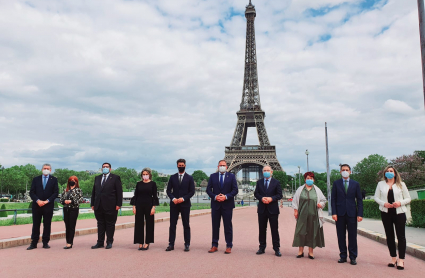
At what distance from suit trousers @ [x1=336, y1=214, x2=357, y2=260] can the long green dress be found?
0.40 metres

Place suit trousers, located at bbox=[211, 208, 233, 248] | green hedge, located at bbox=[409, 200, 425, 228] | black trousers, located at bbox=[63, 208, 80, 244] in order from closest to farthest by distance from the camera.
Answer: suit trousers, located at bbox=[211, 208, 233, 248] → black trousers, located at bbox=[63, 208, 80, 244] → green hedge, located at bbox=[409, 200, 425, 228]

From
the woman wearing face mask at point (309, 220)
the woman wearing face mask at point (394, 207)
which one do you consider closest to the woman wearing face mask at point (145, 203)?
the woman wearing face mask at point (309, 220)

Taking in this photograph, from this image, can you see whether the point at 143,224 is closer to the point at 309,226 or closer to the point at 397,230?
the point at 309,226

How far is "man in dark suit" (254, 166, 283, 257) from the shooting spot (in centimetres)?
829

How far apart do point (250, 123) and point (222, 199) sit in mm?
77918

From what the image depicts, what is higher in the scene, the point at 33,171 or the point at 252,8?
the point at 252,8

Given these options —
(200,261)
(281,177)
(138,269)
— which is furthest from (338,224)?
(281,177)

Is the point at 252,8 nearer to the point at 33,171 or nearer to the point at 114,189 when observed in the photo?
the point at 33,171

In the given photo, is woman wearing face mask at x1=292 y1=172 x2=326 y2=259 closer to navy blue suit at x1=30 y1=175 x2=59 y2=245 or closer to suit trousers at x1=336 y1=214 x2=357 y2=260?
suit trousers at x1=336 y1=214 x2=357 y2=260

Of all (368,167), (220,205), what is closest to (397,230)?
(220,205)

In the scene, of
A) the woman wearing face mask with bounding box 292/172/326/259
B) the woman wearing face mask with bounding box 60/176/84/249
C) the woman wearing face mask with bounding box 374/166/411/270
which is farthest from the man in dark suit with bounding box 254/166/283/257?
the woman wearing face mask with bounding box 60/176/84/249

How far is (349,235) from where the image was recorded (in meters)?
7.46

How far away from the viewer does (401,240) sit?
697cm

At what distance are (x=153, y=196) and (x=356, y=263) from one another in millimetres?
4594
